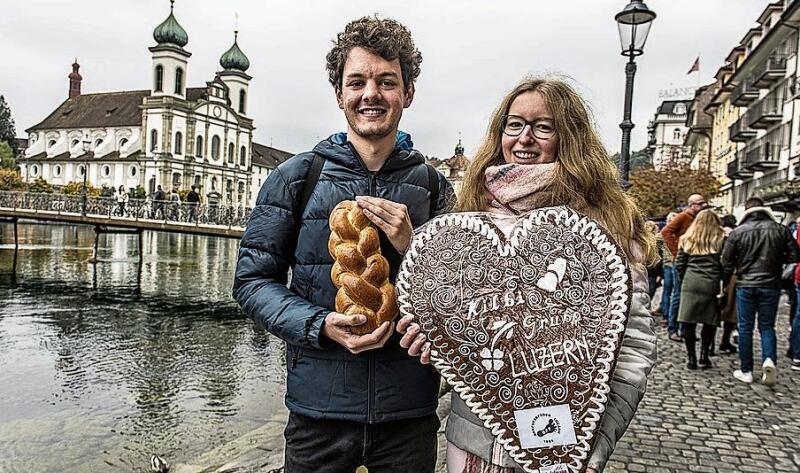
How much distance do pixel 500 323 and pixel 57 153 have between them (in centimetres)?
10485

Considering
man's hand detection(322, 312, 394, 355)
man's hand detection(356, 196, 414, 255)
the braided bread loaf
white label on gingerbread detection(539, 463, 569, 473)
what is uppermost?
man's hand detection(356, 196, 414, 255)

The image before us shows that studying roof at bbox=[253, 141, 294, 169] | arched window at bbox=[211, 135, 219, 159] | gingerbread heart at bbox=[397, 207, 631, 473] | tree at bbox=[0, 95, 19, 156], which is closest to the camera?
gingerbread heart at bbox=[397, 207, 631, 473]

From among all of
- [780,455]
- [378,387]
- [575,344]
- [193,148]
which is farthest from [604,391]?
[193,148]

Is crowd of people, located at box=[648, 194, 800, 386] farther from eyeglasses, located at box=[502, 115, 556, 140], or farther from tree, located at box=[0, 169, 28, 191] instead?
tree, located at box=[0, 169, 28, 191]

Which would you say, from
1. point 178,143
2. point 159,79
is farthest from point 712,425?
point 159,79

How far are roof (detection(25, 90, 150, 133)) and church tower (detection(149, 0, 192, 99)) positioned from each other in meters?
8.25

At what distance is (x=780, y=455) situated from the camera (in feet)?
17.7

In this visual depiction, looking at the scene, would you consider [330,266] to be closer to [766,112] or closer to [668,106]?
[766,112]

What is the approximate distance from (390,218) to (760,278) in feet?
22.2

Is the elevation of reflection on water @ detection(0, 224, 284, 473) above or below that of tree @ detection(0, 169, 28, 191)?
below

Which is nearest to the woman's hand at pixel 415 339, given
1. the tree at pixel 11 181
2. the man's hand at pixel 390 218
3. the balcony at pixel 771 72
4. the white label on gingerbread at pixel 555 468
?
the man's hand at pixel 390 218

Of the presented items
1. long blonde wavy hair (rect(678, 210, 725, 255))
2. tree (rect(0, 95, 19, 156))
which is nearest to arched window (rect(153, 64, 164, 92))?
tree (rect(0, 95, 19, 156))

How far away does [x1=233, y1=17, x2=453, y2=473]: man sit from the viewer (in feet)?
8.25

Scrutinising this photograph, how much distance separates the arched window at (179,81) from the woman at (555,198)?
8862cm
